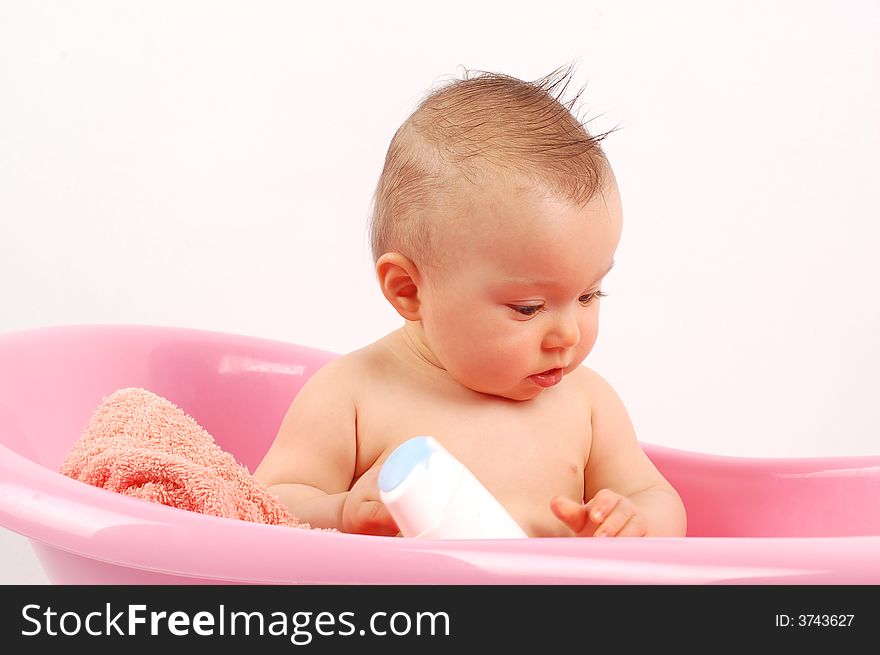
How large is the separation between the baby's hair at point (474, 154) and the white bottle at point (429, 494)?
0.22 metres

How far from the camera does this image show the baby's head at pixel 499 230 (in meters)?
0.91

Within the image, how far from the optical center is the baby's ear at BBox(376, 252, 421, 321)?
3.16 feet

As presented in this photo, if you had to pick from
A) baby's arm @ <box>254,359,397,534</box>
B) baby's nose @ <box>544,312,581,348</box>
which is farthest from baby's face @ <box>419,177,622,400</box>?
baby's arm @ <box>254,359,397,534</box>

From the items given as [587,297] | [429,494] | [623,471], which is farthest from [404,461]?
[623,471]

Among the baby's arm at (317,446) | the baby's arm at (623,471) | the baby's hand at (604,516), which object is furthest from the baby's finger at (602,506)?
the baby's arm at (317,446)

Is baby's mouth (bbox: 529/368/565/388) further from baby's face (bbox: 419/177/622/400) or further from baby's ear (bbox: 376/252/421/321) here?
baby's ear (bbox: 376/252/421/321)

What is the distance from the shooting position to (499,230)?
91 centimetres

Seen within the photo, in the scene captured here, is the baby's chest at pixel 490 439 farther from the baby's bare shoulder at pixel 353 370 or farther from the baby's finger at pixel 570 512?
the baby's finger at pixel 570 512

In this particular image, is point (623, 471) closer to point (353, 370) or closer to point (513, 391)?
point (513, 391)

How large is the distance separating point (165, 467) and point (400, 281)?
265 mm

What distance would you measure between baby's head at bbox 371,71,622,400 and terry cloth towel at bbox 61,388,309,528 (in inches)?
8.1

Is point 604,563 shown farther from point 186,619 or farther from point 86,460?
point 86,460

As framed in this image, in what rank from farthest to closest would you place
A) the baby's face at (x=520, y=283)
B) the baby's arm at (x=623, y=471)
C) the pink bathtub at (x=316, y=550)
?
the baby's arm at (x=623, y=471)
the baby's face at (x=520, y=283)
the pink bathtub at (x=316, y=550)

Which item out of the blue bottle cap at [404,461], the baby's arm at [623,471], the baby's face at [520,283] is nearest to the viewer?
the blue bottle cap at [404,461]
